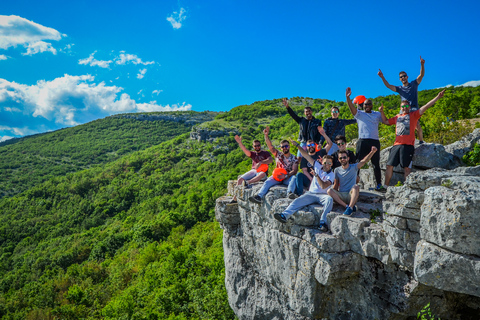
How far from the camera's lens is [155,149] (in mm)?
105312

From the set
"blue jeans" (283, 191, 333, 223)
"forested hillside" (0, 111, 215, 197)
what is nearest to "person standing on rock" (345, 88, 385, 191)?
"blue jeans" (283, 191, 333, 223)

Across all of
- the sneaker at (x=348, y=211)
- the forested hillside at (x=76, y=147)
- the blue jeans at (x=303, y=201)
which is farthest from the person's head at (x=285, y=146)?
the forested hillside at (x=76, y=147)

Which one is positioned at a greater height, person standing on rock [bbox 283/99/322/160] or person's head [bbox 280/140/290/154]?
person standing on rock [bbox 283/99/322/160]

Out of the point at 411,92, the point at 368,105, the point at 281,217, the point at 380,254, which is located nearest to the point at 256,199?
the point at 281,217

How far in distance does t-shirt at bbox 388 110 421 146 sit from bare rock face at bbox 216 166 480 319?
141 cm

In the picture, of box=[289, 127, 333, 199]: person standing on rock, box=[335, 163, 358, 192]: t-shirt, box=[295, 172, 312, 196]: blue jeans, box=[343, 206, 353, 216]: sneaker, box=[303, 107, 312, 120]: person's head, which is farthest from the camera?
box=[303, 107, 312, 120]: person's head

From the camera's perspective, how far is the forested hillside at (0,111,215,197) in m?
105

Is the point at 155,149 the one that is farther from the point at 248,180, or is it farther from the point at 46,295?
the point at 248,180

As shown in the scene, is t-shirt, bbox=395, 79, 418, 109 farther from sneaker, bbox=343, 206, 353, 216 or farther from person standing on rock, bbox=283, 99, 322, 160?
sneaker, bbox=343, 206, 353, 216

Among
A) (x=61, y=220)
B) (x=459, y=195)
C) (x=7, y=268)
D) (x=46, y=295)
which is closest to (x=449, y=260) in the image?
(x=459, y=195)

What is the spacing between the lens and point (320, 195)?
293 inches

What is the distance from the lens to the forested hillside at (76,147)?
105 meters

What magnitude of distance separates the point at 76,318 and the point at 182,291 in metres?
13.3

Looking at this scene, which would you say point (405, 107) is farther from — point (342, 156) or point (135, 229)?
point (135, 229)
